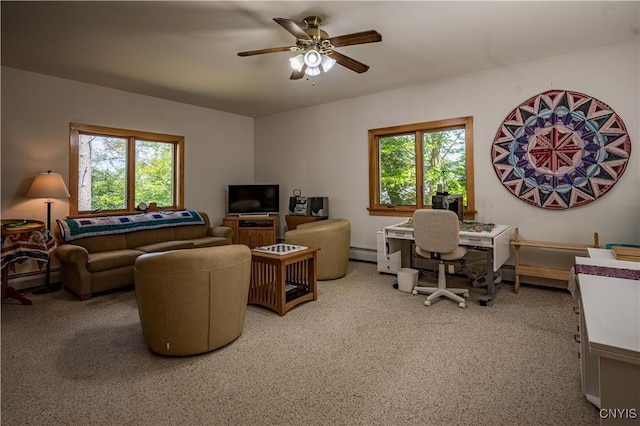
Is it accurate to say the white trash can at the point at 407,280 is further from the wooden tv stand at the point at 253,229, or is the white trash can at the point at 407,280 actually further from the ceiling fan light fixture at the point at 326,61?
the wooden tv stand at the point at 253,229

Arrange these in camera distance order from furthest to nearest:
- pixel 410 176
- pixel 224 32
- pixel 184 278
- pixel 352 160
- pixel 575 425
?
1. pixel 352 160
2. pixel 410 176
3. pixel 224 32
4. pixel 184 278
5. pixel 575 425

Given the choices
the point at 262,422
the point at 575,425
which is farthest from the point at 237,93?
the point at 575,425

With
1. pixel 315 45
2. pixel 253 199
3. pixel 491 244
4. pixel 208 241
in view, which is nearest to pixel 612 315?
pixel 491 244

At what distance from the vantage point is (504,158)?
3973 millimetres

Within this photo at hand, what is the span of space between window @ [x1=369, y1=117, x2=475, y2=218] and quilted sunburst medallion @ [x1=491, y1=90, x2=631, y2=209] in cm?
44

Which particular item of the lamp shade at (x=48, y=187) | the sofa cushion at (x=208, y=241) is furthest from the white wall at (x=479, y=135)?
the lamp shade at (x=48, y=187)

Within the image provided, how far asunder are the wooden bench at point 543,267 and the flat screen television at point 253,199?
151 inches

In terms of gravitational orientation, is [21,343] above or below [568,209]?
below

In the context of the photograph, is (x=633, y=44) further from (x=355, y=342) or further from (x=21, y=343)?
(x=21, y=343)

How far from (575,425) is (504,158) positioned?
3.08m

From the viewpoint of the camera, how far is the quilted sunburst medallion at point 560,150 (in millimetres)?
3400

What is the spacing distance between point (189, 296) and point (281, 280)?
40.2 inches

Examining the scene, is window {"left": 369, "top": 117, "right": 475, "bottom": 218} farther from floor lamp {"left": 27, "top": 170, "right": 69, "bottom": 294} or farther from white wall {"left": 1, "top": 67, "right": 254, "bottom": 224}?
floor lamp {"left": 27, "top": 170, "right": 69, "bottom": 294}

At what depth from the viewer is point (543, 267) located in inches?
142
